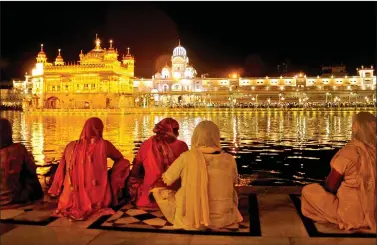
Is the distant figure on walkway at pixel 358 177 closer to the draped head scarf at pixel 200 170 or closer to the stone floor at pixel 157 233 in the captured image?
the stone floor at pixel 157 233

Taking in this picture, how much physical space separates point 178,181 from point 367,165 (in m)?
1.58

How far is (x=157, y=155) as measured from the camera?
414cm

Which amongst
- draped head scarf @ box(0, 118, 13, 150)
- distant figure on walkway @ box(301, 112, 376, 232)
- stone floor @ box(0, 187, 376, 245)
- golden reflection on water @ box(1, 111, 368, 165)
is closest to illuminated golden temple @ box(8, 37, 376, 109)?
golden reflection on water @ box(1, 111, 368, 165)

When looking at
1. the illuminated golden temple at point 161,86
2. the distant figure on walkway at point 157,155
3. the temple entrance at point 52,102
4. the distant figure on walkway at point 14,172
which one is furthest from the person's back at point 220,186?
the temple entrance at point 52,102

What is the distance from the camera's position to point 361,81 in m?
76.3

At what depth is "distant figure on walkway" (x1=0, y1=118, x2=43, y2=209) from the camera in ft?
13.5

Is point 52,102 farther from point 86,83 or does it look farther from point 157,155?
point 157,155

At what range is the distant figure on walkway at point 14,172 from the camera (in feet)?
13.5

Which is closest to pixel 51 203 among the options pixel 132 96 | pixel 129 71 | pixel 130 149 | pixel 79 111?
pixel 130 149

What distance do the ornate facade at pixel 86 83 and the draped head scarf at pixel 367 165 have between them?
56.9 m

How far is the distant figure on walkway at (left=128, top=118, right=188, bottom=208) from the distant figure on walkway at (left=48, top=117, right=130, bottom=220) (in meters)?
0.33

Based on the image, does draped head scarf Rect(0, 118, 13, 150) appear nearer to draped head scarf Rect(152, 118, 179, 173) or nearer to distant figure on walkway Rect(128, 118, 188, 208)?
distant figure on walkway Rect(128, 118, 188, 208)

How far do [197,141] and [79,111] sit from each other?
47.3 m

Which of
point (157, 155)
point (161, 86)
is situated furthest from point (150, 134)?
point (161, 86)
